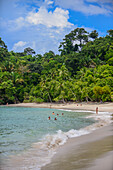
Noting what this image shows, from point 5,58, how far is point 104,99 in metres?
41.2

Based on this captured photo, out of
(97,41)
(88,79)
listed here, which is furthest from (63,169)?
(97,41)

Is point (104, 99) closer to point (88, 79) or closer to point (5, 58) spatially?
point (88, 79)

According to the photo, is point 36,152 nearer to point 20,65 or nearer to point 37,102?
point 37,102

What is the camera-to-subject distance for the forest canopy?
4416 cm

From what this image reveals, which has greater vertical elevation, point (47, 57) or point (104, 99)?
point (47, 57)

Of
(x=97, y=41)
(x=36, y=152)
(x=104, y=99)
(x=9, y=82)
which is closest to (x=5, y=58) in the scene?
(x=9, y=82)

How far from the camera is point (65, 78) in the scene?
179ft

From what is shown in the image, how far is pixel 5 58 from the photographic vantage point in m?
67.5

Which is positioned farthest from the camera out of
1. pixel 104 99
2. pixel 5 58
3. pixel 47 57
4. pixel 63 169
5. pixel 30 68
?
pixel 47 57

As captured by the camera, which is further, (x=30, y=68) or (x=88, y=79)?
(x=30, y=68)

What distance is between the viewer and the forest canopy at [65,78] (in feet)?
145

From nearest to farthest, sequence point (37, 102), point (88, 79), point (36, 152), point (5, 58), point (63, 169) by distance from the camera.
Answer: point (63, 169)
point (36, 152)
point (88, 79)
point (37, 102)
point (5, 58)

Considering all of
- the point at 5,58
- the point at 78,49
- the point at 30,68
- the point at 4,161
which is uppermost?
the point at 78,49

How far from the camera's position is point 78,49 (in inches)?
2822
